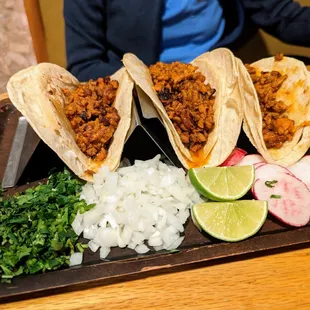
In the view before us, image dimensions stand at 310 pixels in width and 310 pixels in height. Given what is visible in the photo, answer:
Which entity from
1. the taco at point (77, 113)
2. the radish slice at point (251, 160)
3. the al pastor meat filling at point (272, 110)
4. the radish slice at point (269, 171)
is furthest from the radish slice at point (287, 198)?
the taco at point (77, 113)

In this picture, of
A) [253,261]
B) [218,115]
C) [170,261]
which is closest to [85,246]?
[170,261]

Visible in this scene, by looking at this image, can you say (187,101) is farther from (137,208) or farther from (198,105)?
(137,208)

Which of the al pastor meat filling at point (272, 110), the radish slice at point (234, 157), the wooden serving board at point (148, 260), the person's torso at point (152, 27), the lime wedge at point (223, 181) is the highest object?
the person's torso at point (152, 27)

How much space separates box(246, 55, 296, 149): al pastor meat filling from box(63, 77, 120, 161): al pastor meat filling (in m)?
0.77

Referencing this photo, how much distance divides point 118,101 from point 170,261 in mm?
898

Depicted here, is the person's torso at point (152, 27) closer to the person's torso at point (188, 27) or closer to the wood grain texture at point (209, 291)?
the person's torso at point (188, 27)

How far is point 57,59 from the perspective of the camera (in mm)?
3979

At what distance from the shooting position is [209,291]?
5.42 feet

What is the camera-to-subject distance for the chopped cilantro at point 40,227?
1.67 metres

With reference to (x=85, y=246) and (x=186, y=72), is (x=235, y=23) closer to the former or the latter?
(x=186, y=72)

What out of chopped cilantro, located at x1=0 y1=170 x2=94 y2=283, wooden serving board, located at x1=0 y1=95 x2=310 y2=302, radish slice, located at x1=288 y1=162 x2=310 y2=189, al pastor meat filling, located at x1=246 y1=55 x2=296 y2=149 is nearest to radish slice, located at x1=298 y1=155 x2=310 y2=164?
radish slice, located at x1=288 y1=162 x2=310 y2=189

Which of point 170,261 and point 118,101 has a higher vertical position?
point 118,101

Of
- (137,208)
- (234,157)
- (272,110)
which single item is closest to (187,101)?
(234,157)

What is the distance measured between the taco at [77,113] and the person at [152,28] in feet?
1.69
